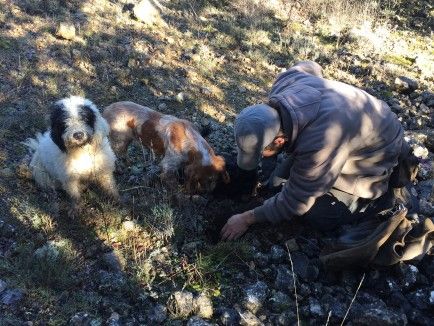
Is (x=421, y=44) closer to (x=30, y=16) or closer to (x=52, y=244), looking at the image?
(x=30, y=16)

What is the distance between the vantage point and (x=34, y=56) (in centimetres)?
746

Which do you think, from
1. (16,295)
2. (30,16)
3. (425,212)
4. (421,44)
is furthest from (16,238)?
(421,44)

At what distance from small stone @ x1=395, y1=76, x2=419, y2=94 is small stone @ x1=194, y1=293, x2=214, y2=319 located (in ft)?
18.7

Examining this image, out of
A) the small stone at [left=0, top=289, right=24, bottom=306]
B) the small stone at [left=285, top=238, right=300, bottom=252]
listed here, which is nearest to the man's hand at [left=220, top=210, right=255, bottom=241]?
the small stone at [left=285, top=238, right=300, bottom=252]

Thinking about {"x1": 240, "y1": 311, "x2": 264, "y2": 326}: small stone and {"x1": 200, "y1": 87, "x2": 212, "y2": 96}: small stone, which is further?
{"x1": 200, "y1": 87, "x2": 212, "y2": 96}: small stone

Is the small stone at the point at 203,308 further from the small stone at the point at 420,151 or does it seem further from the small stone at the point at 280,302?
the small stone at the point at 420,151

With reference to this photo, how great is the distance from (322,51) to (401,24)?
298 cm

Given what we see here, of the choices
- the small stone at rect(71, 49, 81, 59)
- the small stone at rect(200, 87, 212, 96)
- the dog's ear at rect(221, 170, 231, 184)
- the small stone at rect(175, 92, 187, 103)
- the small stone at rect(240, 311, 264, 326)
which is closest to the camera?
the small stone at rect(240, 311, 264, 326)

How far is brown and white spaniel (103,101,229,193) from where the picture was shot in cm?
496

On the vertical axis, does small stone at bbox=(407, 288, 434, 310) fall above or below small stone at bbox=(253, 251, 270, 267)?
above

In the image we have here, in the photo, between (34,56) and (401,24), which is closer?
(34,56)

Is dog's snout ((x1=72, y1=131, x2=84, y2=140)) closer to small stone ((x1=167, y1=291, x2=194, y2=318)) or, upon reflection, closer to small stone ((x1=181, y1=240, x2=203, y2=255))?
small stone ((x1=181, y1=240, x2=203, y2=255))

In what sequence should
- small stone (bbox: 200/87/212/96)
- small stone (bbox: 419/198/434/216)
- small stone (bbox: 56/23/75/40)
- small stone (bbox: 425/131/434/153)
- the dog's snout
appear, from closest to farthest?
the dog's snout → small stone (bbox: 419/198/434/216) → small stone (bbox: 425/131/434/153) → small stone (bbox: 200/87/212/96) → small stone (bbox: 56/23/75/40)

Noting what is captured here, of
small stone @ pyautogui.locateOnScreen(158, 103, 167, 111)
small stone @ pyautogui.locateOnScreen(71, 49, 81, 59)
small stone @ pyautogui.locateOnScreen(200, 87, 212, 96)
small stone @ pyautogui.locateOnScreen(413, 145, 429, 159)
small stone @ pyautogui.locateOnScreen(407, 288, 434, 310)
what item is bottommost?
small stone @ pyautogui.locateOnScreen(158, 103, 167, 111)
